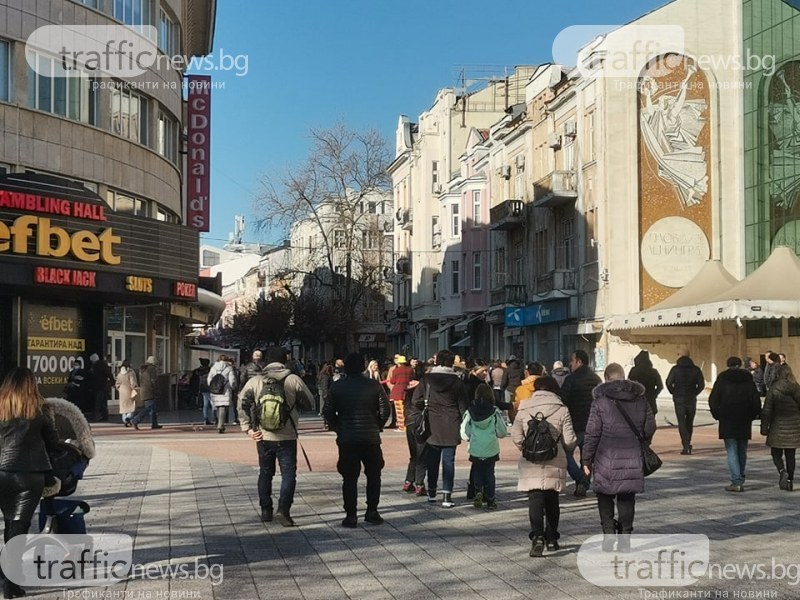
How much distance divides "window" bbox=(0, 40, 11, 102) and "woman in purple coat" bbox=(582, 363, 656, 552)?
2215 centimetres

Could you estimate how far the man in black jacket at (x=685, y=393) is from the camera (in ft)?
63.6

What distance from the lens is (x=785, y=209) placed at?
39844mm

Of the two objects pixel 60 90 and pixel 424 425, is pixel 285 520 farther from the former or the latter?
pixel 60 90

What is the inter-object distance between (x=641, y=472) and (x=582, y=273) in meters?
33.6

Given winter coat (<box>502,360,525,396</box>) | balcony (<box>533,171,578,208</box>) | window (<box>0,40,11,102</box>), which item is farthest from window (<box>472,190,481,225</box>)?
window (<box>0,40,11,102</box>)

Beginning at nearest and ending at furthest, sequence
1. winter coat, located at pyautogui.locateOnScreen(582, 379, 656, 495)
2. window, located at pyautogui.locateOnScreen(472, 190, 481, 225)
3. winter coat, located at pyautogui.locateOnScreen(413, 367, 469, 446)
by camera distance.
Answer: winter coat, located at pyautogui.locateOnScreen(582, 379, 656, 495) < winter coat, located at pyautogui.locateOnScreen(413, 367, 469, 446) < window, located at pyautogui.locateOnScreen(472, 190, 481, 225)

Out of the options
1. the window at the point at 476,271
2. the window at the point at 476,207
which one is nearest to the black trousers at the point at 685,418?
the window at the point at 476,271

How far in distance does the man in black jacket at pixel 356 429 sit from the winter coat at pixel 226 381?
1551 cm

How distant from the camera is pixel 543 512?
9.79 meters

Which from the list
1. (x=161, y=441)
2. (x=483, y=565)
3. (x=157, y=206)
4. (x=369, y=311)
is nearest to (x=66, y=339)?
(x=157, y=206)

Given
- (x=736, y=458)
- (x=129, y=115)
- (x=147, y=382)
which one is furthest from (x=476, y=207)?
(x=736, y=458)

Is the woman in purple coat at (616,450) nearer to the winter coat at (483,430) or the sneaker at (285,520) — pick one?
the winter coat at (483,430)

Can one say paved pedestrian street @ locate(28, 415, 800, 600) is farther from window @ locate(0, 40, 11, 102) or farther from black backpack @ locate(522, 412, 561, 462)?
window @ locate(0, 40, 11, 102)

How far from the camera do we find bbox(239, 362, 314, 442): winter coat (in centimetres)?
1152
